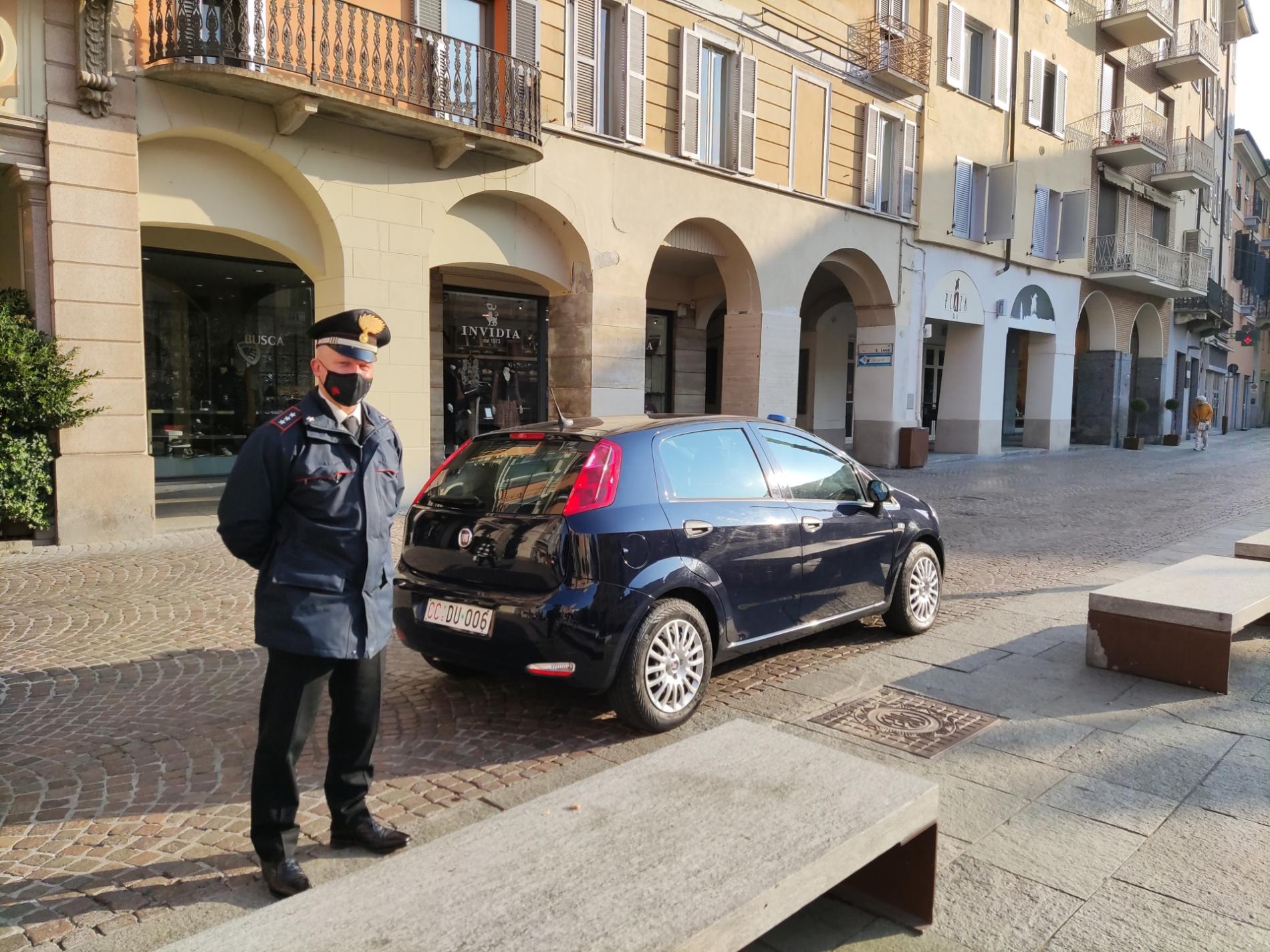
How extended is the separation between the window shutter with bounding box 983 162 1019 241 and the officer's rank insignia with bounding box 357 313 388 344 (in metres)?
22.4

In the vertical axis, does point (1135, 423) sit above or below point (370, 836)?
above

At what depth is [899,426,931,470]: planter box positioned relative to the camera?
21.0 metres

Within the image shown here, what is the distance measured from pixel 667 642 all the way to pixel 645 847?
7.06 feet

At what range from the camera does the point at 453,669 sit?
5.54 meters

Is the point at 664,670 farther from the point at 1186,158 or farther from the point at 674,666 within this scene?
the point at 1186,158

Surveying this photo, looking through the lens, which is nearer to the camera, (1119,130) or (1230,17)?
(1119,130)

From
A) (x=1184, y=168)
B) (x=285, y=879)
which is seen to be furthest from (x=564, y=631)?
(x=1184, y=168)

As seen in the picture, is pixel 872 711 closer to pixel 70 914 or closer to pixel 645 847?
pixel 645 847

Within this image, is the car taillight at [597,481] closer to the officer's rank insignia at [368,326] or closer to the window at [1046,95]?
the officer's rank insignia at [368,326]

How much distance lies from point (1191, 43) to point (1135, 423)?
1190 cm

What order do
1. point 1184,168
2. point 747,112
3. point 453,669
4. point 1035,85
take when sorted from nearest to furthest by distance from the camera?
point 453,669
point 747,112
point 1035,85
point 1184,168

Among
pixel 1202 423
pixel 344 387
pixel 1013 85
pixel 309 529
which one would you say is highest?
pixel 1013 85

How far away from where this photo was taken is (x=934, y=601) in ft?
22.7

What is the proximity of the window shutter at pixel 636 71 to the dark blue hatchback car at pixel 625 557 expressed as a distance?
1050cm
